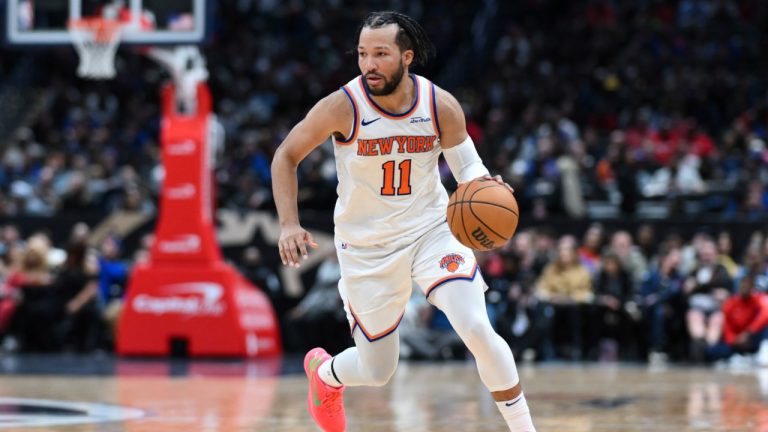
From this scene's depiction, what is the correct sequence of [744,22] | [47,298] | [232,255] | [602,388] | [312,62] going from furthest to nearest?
1. [312,62]
2. [744,22]
3. [232,255]
4. [47,298]
5. [602,388]

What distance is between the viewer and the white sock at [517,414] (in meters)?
5.27

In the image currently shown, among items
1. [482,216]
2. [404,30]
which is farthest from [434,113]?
[482,216]

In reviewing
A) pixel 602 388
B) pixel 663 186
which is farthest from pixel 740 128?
pixel 602 388

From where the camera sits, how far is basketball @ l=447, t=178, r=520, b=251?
208 inches

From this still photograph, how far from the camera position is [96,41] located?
12.6 meters

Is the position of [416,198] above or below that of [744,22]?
below

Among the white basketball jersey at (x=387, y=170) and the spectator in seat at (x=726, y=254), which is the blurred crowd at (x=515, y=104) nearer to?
the spectator in seat at (x=726, y=254)

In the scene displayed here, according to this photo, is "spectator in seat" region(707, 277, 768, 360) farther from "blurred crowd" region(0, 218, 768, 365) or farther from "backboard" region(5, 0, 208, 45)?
"backboard" region(5, 0, 208, 45)

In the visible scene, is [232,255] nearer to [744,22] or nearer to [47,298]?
[47,298]

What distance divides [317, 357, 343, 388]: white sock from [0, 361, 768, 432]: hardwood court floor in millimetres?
691

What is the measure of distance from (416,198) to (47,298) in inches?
376

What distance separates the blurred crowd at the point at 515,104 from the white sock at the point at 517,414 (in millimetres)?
9727

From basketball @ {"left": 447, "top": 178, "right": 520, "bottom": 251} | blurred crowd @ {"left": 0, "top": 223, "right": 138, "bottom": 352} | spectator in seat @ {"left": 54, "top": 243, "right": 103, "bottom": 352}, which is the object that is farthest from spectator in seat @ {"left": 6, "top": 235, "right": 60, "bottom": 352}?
basketball @ {"left": 447, "top": 178, "right": 520, "bottom": 251}

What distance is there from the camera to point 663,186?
16.0 m
